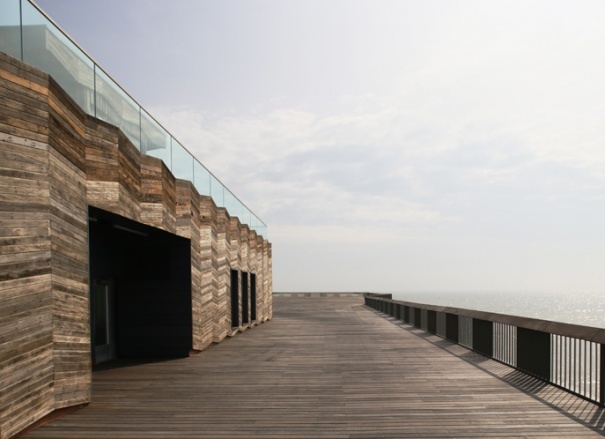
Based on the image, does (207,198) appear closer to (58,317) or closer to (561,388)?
(58,317)

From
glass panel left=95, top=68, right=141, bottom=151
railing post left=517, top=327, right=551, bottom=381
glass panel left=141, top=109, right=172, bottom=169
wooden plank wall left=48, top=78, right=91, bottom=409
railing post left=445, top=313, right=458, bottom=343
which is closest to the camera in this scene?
wooden plank wall left=48, top=78, right=91, bottom=409

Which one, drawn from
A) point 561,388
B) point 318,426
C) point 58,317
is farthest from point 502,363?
point 58,317

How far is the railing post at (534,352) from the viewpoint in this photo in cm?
889

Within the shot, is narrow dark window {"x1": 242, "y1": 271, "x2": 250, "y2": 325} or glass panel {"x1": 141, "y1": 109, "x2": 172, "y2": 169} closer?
glass panel {"x1": 141, "y1": 109, "x2": 172, "y2": 169}

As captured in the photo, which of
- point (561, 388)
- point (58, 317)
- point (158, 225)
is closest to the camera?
point (58, 317)

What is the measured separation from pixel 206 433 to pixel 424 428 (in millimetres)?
2625

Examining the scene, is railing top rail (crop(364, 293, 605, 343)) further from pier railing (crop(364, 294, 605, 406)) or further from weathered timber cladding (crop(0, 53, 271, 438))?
weathered timber cladding (crop(0, 53, 271, 438))

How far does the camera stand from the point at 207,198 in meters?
15.0

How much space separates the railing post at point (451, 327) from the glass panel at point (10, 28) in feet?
40.5

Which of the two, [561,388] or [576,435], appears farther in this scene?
[561,388]

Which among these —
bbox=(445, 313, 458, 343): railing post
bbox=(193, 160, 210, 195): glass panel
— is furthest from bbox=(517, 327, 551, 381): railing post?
bbox=(193, 160, 210, 195): glass panel

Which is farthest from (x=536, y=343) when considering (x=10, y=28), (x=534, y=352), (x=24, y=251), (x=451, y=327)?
(x=10, y=28)

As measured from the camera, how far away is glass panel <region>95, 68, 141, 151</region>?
9070mm

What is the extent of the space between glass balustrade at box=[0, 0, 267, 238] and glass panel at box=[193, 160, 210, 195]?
16.3 inches
